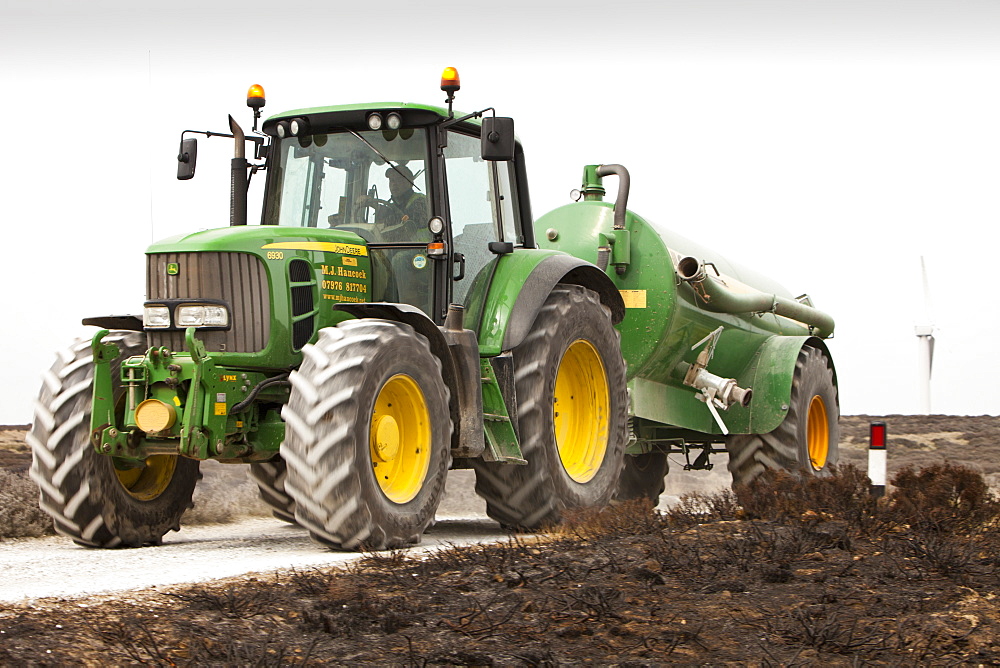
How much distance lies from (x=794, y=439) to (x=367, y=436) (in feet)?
22.8

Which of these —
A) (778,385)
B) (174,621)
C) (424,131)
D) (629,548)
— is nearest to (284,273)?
(424,131)

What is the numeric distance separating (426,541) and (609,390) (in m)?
2.42

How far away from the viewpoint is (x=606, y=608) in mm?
5328

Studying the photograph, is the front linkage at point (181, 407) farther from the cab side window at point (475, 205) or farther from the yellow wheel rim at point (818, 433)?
the yellow wheel rim at point (818, 433)

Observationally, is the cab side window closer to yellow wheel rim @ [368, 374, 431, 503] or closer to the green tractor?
the green tractor

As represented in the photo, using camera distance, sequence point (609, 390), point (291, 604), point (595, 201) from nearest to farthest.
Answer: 1. point (291, 604)
2. point (609, 390)
3. point (595, 201)

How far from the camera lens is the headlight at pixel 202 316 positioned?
8.79 metres

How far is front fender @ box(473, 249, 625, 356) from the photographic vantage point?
9.63m

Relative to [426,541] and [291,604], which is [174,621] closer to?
[291,604]

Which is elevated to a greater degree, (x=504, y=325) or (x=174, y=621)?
(x=504, y=325)

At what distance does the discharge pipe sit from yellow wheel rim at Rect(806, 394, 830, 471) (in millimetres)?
1082

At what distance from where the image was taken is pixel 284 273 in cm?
884

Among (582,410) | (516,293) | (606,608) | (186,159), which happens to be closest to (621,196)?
(582,410)

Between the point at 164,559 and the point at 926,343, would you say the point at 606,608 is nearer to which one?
the point at 164,559
